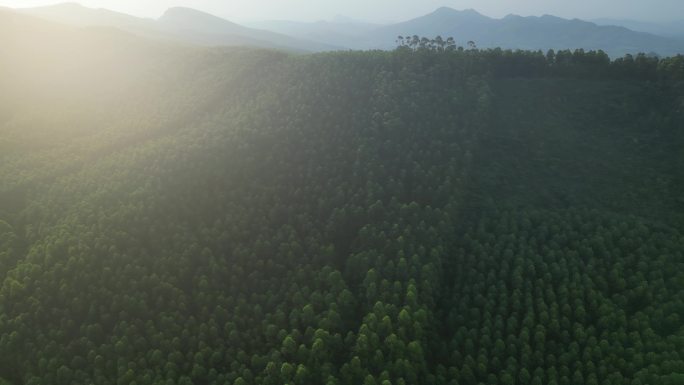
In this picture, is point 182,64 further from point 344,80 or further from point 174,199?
point 174,199

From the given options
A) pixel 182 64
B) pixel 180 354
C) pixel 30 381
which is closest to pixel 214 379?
pixel 180 354

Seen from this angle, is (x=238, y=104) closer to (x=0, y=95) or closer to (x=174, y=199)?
(x=174, y=199)

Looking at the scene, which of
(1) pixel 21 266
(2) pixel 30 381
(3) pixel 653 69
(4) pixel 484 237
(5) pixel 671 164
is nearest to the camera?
(2) pixel 30 381

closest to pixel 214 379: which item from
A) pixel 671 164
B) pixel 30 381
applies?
pixel 30 381

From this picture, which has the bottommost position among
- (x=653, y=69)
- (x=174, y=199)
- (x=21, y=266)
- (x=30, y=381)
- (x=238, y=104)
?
(x=30, y=381)

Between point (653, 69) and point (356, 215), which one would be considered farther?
point (653, 69)

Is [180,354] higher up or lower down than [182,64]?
lower down

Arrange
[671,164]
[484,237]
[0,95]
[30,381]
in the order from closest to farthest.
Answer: [30,381]
[484,237]
[671,164]
[0,95]
